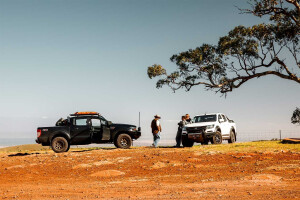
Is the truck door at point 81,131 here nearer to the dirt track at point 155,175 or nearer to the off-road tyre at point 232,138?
the dirt track at point 155,175

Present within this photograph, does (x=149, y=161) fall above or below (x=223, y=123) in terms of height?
below

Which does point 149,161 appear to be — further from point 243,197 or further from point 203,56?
point 203,56

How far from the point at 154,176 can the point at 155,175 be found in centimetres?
28

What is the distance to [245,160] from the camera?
15523 mm

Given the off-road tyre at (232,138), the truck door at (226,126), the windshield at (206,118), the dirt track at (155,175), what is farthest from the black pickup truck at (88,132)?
the off-road tyre at (232,138)

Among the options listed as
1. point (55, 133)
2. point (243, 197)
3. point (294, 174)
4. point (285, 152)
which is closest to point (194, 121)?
point (285, 152)

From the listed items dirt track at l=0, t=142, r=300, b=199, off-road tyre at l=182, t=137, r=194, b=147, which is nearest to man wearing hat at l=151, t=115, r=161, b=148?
off-road tyre at l=182, t=137, r=194, b=147

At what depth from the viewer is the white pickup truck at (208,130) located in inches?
845

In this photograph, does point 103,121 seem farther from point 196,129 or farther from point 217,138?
point 217,138

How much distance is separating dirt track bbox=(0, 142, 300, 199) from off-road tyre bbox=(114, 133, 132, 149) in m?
1.69

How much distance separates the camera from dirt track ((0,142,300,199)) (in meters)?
9.41

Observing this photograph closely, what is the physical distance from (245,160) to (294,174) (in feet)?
11.6

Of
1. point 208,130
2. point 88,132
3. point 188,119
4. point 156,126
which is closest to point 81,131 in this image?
point 88,132

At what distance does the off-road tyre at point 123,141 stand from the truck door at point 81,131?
164cm
